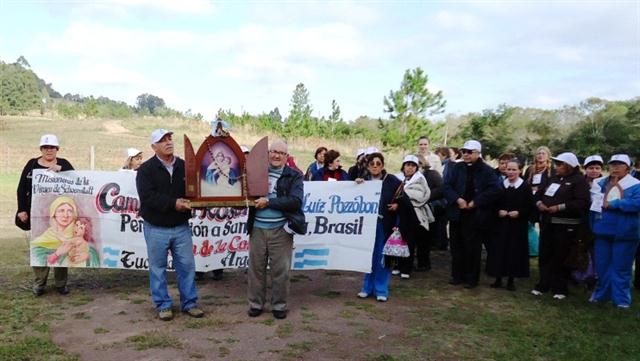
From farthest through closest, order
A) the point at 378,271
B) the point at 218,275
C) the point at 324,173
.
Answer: the point at 324,173 → the point at 218,275 → the point at 378,271

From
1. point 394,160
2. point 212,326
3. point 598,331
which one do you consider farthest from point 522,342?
point 394,160

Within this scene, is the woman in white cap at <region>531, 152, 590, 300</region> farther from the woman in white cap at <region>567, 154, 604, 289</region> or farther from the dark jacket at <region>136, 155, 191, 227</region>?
the dark jacket at <region>136, 155, 191, 227</region>

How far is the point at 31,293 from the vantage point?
649cm

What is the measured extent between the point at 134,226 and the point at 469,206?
4396 millimetres

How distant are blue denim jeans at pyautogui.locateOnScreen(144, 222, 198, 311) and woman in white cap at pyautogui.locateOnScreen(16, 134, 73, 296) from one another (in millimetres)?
1699

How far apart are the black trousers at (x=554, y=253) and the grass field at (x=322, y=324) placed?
11.2 inches

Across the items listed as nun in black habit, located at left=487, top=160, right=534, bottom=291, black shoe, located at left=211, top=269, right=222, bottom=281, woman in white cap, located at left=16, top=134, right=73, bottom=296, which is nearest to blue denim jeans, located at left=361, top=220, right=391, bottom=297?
nun in black habit, located at left=487, top=160, right=534, bottom=291

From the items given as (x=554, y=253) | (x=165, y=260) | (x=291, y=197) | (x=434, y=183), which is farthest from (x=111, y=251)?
(x=554, y=253)

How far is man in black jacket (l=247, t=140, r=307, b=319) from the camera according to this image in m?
5.57

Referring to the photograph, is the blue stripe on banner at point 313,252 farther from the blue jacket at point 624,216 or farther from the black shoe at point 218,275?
the blue jacket at point 624,216

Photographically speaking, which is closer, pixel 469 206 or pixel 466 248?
pixel 469 206

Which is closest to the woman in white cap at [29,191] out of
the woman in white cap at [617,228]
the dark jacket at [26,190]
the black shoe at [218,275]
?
the dark jacket at [26,190]

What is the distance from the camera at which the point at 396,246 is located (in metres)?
6.36

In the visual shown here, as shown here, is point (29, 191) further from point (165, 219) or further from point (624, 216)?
point (624, 216)
